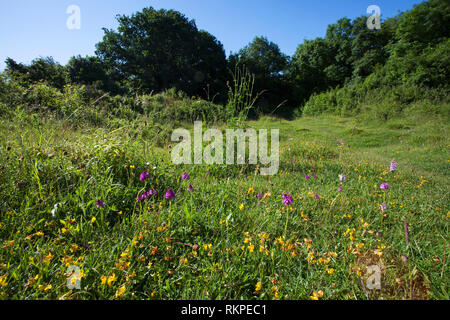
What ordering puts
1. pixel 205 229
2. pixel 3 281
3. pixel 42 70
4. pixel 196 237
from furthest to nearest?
pixel 42 70, pixel 205 229, pixel 196 237, pixel 3 281

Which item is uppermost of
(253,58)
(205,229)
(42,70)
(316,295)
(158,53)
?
(253,58)

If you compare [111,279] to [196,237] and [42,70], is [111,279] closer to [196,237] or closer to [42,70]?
[196,237]

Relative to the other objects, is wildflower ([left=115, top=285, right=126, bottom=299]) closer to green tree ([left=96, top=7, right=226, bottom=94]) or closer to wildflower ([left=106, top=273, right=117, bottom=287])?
wildflower ([left=106, top=273, right=117, bottom=287])

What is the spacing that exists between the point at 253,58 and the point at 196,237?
29367mm

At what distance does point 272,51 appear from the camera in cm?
2700

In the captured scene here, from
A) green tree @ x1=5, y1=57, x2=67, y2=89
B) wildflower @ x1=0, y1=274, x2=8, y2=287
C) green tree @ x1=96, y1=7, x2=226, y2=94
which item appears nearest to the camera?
wildflower @ x1=0, y1=274, x2=8, y2=287

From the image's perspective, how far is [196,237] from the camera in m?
1.47

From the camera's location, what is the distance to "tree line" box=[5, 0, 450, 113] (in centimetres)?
1451

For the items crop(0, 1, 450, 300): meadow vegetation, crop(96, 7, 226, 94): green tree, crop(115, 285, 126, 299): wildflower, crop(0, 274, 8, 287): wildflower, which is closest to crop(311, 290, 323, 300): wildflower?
crop(0, 1, 450, 300): meadow vegetation

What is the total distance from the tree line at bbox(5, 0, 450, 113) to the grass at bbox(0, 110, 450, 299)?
1523 cm

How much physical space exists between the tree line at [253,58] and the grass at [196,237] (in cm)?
1523

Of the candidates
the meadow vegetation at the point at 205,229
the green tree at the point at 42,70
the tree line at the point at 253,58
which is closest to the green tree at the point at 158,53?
the tree line at the point at 253,58

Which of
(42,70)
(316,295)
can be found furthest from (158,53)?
(316,295)
